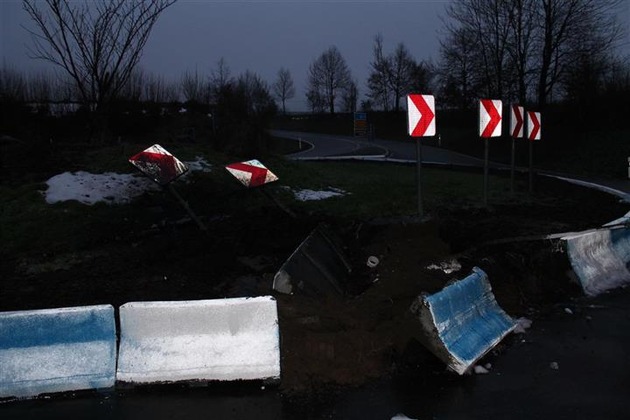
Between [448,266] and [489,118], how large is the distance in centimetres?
526

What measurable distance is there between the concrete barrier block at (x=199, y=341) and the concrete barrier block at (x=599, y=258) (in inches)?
159

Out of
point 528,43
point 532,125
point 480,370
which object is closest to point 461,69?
point 528,43

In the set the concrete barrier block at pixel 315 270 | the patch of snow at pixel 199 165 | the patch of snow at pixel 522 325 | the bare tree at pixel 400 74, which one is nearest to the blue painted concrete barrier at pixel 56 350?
the concrete barrier block at pixel 315 270

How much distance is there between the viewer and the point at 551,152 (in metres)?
30.5

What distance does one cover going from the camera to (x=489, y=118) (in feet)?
35.0

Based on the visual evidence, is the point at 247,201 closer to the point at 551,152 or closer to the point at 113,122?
the point at 113,122

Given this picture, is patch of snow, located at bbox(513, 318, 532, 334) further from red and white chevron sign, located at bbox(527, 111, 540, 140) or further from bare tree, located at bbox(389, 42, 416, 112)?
bare tree, located at bbox(389, 42, 416, 112)

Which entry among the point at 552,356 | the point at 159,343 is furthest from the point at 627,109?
→ the point at 159,343

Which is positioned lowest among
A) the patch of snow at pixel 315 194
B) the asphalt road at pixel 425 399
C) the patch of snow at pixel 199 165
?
the asphalt road at pixel 425 399

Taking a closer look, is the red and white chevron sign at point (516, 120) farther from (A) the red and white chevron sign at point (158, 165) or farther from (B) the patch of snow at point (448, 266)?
(A) the red and white chevron sign at point (158, 165)

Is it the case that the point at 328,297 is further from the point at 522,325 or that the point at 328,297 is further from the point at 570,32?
the point at 570,32

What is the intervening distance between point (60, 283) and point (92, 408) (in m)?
2.87

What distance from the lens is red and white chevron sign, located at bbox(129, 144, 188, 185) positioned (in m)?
8.05

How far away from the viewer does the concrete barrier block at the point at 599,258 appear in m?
6.66
